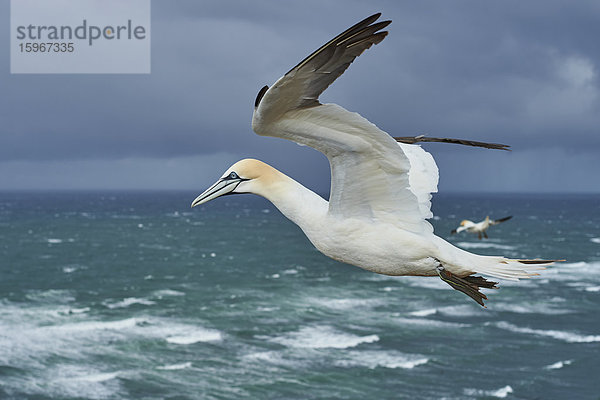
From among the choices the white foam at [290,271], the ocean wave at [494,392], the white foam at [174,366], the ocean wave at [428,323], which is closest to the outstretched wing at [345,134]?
the ocean wave at [494,392]

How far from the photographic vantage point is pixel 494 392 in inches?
2844

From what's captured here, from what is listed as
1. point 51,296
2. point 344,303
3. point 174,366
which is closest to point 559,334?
point 344,303

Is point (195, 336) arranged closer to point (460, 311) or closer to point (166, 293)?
point (166, 293)

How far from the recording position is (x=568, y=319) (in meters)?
100

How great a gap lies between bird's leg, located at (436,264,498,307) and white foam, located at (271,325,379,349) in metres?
81.4

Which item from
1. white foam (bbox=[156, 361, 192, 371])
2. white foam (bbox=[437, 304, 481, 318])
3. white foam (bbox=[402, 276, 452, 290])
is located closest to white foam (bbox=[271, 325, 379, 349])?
white foam (bbox=[156, 361, 192, 371])

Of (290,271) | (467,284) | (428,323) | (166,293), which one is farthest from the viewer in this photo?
(290,271)

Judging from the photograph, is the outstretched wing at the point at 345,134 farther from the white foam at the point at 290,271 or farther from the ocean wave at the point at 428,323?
the white foam at the point at 290,271

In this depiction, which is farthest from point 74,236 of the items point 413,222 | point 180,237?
point 413,222

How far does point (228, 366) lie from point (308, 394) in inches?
473

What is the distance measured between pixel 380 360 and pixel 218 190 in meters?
79.5

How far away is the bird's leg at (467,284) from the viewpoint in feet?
17.0

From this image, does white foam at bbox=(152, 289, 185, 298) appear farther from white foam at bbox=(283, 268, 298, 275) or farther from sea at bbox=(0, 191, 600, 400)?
white foam at bbox=(283, 268, 298, 275)

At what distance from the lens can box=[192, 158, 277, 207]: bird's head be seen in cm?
562
